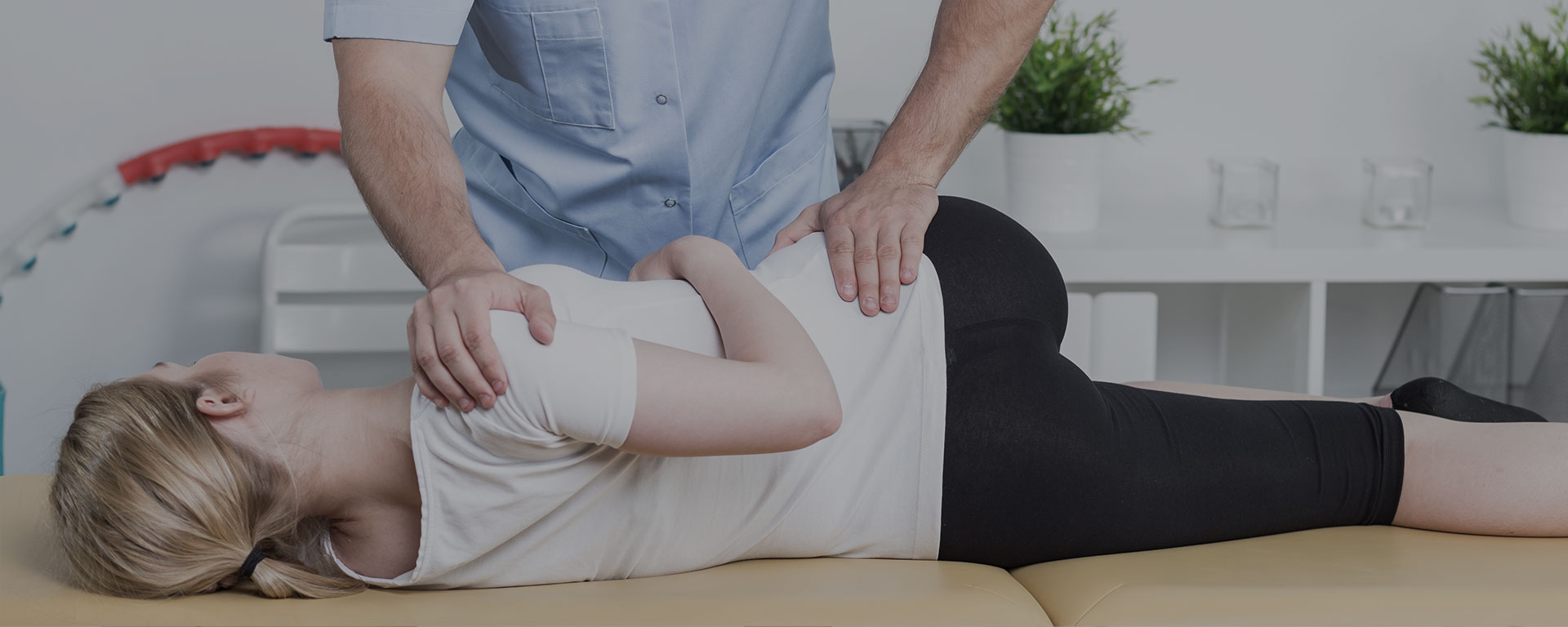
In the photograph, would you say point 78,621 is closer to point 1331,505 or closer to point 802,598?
point 802,598

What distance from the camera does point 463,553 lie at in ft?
3.23

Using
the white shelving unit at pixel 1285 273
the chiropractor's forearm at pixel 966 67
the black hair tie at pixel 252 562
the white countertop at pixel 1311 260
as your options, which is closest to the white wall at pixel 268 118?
the white shelving unit at pixel 1285 273

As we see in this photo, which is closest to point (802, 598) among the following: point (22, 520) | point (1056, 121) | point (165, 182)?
point (22, 520)

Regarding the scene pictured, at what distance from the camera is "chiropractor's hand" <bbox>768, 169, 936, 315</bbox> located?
41.8 inches

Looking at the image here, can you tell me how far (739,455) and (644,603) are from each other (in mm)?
144

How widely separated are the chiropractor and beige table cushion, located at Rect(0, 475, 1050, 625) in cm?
24

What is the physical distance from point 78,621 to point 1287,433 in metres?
1.04

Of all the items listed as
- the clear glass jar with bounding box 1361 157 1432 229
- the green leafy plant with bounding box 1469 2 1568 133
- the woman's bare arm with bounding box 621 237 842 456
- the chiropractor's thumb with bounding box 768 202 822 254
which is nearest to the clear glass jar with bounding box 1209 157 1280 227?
the clear glass jar with bounding box 1361 157 1432 229

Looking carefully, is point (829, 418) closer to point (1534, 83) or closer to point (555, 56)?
point (555, 56)

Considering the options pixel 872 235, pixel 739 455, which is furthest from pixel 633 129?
pixel 739 455

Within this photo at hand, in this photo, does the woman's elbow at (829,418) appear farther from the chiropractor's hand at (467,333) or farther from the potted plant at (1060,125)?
the potted plant at (1060,125)

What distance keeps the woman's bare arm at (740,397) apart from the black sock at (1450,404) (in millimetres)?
691

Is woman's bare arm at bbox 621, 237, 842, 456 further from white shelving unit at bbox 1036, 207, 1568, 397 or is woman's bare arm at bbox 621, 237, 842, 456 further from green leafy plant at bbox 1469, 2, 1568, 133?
green leafy plant at bbox 1469, 2, 1568, 133

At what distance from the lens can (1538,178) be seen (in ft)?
7.05
